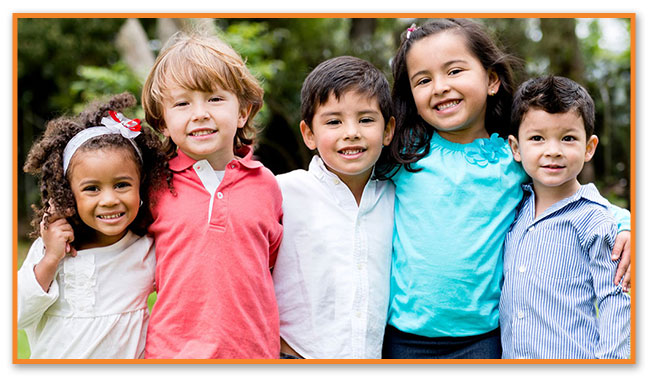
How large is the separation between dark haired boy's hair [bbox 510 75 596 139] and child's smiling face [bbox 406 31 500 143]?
0.20 meters

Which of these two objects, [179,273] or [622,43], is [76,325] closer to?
[179,273]

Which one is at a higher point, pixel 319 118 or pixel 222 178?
pixel 319 118

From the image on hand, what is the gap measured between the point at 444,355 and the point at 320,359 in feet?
1.73

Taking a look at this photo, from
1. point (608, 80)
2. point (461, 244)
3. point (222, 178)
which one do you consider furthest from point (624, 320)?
point (608, 80)

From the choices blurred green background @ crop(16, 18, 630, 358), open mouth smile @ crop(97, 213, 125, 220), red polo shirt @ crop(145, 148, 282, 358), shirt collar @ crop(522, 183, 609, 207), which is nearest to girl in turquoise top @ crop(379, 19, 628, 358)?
shirt collar @ crop(522, 183, 609, 207)

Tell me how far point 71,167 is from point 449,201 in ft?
5.07

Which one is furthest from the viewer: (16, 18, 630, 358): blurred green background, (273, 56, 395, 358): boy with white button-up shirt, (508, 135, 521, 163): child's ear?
(16, 18, 630, 358): blurred green background

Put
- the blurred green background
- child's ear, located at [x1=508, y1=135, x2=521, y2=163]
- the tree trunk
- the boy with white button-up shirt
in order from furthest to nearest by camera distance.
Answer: the tree trunk
the blurred green background
child's ear, located at [x1=508, y1=135, x2=521, y2=163]
the boy with white button-up shirt

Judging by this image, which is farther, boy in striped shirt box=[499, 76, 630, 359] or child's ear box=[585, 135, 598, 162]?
child's ear box=[585, 135, 598, 162]

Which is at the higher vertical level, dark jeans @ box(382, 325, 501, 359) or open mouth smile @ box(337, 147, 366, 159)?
open mouth smile @ box(337, 147, 366, 159)

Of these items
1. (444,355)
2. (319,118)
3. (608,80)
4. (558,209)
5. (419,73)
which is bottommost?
(444,355)

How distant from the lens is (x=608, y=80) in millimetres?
8766

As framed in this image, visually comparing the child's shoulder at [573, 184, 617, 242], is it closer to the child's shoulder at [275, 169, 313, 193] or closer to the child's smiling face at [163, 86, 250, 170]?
the child's shoulder at [275, 169, 313, 193]

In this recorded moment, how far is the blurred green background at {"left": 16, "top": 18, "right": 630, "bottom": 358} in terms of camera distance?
8180 mm
